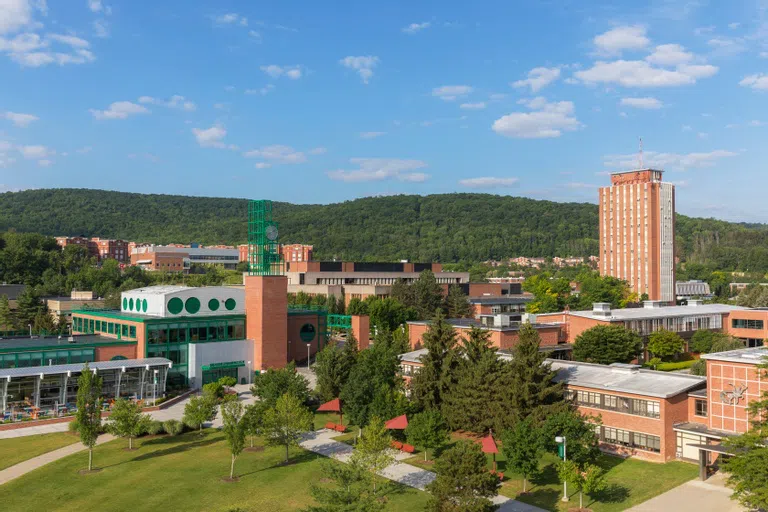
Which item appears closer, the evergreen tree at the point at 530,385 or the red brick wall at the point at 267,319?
the evergreen tree at the point at 530,385

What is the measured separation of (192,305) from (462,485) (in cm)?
4256

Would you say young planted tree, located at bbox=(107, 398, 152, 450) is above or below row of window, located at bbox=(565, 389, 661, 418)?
below

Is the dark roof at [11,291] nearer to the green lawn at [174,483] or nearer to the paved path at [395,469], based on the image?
the green lawn at [174,483]

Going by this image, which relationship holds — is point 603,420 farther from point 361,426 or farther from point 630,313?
point 630,313

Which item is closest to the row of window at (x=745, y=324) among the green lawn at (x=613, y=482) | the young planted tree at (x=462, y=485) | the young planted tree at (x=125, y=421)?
the green lawn at (x=613, y=482)

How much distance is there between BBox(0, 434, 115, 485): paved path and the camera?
1398 inches

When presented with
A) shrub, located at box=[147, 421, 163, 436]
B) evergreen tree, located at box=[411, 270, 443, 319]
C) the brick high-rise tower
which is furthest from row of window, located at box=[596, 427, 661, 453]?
the brick high-rise tower

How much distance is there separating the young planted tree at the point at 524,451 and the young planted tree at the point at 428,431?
4.62m

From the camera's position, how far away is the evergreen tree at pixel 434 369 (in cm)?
4531

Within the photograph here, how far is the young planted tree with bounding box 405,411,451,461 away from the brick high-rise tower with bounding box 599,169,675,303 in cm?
10125

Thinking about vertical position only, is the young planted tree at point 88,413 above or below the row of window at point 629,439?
above

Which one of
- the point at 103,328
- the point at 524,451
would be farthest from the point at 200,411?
the point at 103,328

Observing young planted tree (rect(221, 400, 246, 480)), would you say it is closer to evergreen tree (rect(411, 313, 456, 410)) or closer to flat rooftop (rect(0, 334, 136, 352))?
evergreen tree (rect(411, 313, 456, 410))

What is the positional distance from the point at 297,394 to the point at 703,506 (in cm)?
2605
